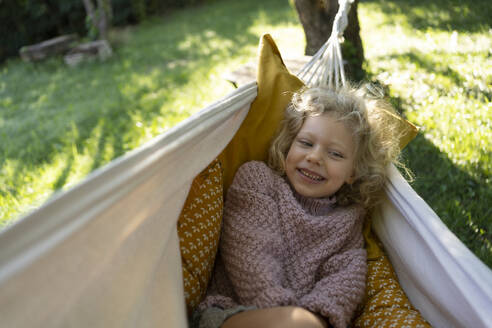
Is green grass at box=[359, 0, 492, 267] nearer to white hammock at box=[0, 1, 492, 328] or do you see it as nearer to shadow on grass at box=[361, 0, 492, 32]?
shadow on grass at box=[361, 0, 492, 32]

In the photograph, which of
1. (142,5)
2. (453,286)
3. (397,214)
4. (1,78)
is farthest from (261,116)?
(142,5)

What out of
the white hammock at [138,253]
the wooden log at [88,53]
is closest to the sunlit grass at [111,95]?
the wooden log at [88,53]

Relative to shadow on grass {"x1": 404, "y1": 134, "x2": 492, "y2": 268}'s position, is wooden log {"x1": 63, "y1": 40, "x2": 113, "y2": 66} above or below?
above

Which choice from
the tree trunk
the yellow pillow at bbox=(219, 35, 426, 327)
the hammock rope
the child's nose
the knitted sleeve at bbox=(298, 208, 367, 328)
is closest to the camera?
the knitted sleeve at bbox=(298, 208, 367, 328)

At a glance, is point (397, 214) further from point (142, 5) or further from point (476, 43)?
point (142, 5)

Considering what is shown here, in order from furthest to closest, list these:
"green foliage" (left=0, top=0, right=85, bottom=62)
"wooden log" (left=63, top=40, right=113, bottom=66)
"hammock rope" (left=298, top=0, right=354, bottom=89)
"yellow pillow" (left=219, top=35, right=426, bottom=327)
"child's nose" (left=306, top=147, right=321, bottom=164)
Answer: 1. "green foliage" (left=0, top=0, right=85, bottom=62)
2. "wooden log" (left=63, top=40, right=113, bottom=66)
3. "hammock rope" (left=298, top=0, right=354, bottom=89)
4. "yellow pillow" (left=219, top=35, right=426, bottom=327)
5. "child's nose" (left=306, top=147, right=321, bottom=164)

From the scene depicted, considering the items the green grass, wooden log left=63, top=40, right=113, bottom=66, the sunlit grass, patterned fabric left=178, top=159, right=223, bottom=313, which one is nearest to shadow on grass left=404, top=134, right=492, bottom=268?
the green grass

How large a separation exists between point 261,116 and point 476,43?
3.01 m

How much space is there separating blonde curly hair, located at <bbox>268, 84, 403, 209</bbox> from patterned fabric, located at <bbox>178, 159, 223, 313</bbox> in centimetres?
32

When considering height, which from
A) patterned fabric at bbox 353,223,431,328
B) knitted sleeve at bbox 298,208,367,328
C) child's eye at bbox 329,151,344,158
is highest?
child's eye at bbox 329,151,344,158

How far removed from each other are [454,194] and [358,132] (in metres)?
0.92

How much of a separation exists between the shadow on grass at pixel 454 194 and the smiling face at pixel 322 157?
0.75 meters

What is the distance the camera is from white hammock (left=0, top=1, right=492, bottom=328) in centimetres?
82

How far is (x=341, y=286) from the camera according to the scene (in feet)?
4.84
